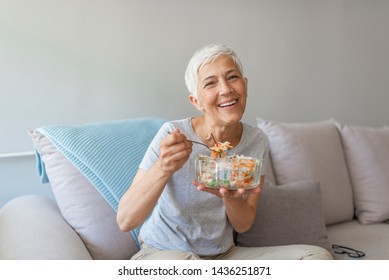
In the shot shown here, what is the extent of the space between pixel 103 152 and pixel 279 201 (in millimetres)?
661

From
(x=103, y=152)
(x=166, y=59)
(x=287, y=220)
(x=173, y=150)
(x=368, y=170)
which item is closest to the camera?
(x=173, y=150)

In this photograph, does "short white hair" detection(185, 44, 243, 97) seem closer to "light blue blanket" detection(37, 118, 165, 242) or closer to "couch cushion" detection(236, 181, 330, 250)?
"light blue blanket" detection(37, 118, 165, 242)

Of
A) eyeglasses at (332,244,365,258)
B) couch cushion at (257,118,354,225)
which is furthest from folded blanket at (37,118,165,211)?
eyeglasses at (332,244,365,258)

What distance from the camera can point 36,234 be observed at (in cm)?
148

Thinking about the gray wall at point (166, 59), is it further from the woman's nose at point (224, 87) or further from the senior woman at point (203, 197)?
the woman's nose at point (224, 87)

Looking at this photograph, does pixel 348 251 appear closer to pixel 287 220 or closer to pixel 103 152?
pixel 287 220

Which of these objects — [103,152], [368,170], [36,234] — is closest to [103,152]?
[103,152]

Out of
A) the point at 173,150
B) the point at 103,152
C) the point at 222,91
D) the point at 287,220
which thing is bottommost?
the point at 287,220

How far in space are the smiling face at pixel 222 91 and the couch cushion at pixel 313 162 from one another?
815 mm

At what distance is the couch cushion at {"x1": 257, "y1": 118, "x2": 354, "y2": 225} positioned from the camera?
7.22 ft

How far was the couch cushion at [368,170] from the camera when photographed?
2.25 metres

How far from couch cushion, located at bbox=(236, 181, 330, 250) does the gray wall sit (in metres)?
0.56
